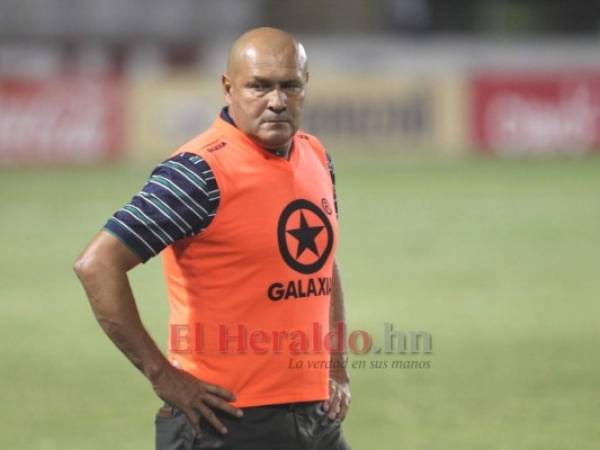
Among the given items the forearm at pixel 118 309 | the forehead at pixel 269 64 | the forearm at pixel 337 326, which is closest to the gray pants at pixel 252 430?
the forearm at pixel 118 309

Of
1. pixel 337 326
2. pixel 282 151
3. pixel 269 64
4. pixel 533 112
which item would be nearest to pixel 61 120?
pixel 533 112

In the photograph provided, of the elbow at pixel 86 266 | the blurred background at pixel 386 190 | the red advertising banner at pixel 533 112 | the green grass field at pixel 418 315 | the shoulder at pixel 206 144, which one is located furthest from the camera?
the red advertising banner at pixel 533 112

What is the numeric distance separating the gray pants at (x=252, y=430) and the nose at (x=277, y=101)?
34.6 inches

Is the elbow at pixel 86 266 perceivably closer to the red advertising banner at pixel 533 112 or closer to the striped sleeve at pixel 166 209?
the striped sleeve at pixel 166 209

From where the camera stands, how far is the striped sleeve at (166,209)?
11.3 feet

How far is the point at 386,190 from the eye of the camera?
59.4 ft

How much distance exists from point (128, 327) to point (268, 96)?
788mm

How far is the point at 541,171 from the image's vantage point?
66.2 ft

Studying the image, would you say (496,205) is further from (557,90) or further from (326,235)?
(326,235)

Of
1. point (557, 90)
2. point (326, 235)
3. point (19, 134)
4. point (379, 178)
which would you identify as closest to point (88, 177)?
point (19, 134)

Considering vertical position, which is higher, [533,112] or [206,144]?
[533,112]

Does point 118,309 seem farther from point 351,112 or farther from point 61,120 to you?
point 351,112

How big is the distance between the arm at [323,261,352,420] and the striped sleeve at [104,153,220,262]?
2.39ft

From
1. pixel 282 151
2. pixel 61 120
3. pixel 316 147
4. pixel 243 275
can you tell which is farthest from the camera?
pixel 61 120
